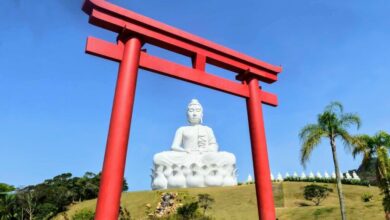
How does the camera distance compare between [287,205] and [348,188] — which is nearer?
[287,205]

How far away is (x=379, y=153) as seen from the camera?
53.8 ft

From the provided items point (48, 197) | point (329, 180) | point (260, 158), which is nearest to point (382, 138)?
point (260, 158)

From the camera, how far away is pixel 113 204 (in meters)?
5.66

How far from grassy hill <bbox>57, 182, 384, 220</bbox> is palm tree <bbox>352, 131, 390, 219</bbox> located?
5973 millimetres

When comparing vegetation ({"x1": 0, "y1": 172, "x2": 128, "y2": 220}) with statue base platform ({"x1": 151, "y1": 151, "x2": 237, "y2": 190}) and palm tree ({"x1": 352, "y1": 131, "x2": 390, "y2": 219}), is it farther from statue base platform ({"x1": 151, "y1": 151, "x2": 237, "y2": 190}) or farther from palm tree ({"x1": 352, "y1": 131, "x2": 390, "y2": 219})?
palm tree ({"x1": 352, "y1": 131, "x2": 390, "y2": 219})

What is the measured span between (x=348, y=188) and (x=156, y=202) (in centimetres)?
1665

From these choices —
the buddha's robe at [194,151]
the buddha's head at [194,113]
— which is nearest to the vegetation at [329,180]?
the buddha's robe at [194,151]

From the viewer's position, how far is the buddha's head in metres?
32.2

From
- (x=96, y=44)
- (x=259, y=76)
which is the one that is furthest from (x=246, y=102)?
(x=96, y=44)

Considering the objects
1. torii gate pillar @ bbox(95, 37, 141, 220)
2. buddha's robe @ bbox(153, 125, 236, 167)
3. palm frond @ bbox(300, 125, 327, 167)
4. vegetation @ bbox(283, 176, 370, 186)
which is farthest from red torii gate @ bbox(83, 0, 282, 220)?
vegetation @ bbox(283, 176, 370, 186)

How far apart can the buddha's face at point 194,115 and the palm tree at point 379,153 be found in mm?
17055

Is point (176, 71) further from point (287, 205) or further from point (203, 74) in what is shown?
point (287, 205)

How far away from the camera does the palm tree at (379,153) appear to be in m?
15.8

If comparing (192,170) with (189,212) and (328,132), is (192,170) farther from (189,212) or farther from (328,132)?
(328,132)
